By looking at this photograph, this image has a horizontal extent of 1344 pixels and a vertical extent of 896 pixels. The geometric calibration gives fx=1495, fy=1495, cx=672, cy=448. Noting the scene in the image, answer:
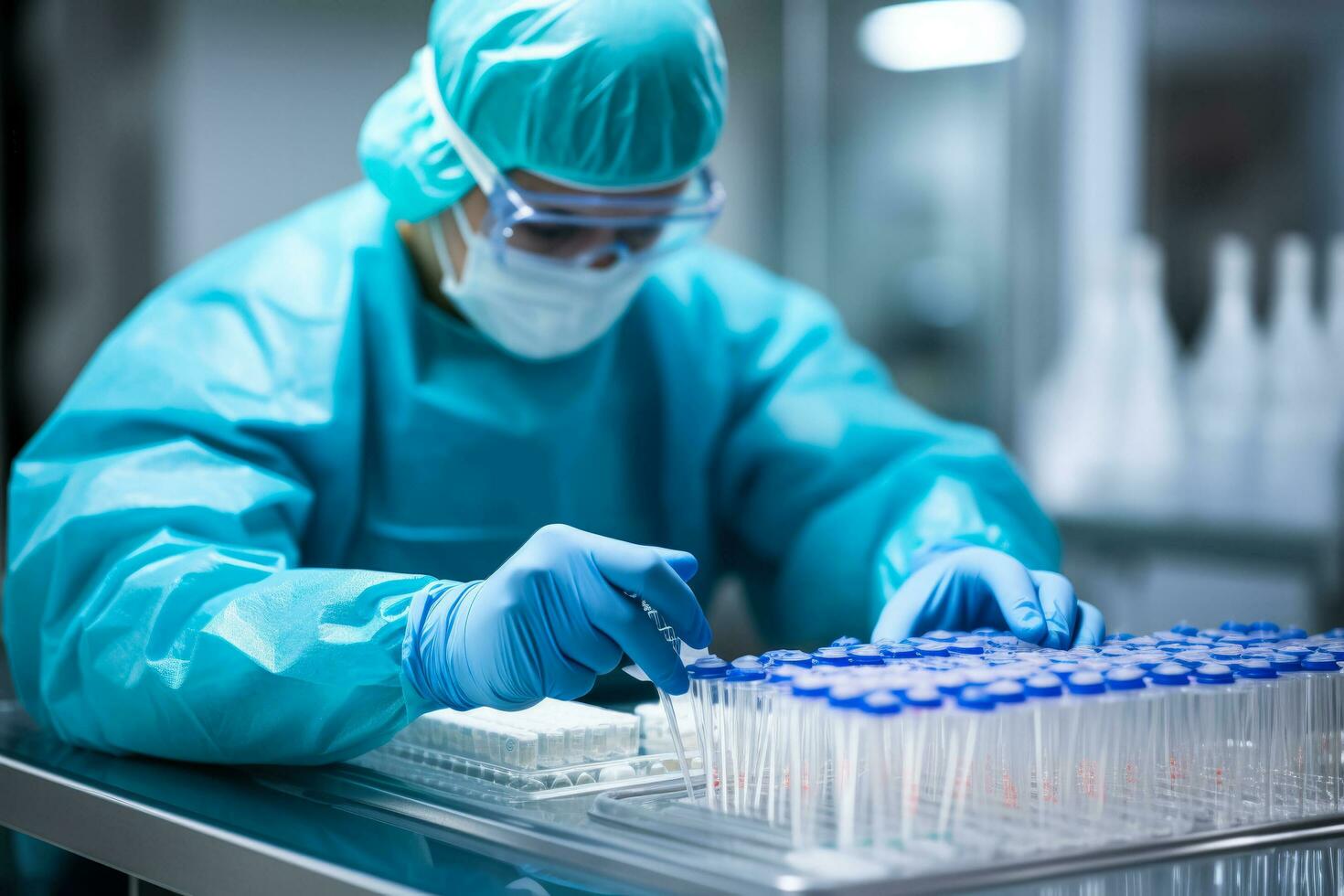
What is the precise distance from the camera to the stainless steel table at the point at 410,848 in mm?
935

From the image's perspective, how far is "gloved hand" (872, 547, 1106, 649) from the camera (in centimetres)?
135

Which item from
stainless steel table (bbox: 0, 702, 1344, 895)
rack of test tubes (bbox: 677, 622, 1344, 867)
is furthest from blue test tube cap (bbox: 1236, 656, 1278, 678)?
stainless steel table (bbox: 0, 702, 1344, 895)

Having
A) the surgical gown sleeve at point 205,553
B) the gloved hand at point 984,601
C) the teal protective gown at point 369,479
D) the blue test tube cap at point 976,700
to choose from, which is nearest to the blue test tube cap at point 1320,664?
the gloved hand at point 984,601

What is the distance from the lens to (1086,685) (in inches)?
39.4

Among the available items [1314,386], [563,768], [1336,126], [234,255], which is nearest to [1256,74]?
[1336,126]

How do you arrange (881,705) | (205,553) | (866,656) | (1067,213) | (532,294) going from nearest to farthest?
(881,705)
(866,656)
(205,553)
(532,294)
(1067,213)

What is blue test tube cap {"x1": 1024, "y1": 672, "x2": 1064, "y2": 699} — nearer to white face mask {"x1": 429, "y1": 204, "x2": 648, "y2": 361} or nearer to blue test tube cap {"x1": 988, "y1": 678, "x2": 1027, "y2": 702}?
blue test tube cap {"x1": 988, "y1": 678, "x2": 1027, "y2": 702}

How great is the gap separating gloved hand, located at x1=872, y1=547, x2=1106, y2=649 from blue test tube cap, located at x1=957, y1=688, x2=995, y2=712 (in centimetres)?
36

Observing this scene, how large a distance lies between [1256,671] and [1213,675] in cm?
5

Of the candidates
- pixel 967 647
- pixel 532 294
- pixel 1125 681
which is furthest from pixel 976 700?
pixel 532 294

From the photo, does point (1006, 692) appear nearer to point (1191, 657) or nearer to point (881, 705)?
point (881, 705)

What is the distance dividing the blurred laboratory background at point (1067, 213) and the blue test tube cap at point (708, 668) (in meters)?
1.68

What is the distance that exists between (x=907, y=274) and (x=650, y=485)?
2059 millimetres

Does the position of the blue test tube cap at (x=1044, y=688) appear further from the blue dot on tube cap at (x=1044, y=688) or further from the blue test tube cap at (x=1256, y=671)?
the blue test tube cap at (x=1256, y=671)
